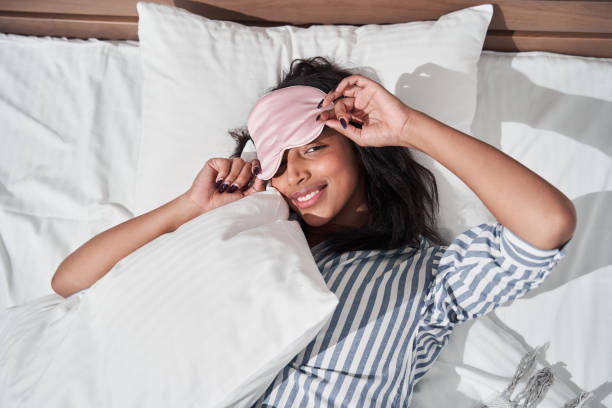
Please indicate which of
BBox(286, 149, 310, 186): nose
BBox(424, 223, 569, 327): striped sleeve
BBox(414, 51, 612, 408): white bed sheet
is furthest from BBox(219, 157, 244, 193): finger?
BBox(414, 51, 612, 408): white bed sheet

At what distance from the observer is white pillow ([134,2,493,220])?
1188 mm

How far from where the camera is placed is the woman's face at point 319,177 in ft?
3.26

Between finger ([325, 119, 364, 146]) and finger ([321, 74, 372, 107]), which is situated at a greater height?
finger ([321, 74, 372, 107])

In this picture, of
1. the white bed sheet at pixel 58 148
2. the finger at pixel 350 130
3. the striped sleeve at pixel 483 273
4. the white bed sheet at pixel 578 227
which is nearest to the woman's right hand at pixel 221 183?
the finger at pixel 350 130

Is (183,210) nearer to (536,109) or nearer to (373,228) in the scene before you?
(373,228)

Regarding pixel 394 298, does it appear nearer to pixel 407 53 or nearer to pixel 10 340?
pixel 407 53

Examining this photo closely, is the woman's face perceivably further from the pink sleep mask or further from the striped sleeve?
the striped sleeve

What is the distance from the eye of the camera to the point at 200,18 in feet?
4.19

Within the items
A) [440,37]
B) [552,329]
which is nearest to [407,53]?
[440,37]

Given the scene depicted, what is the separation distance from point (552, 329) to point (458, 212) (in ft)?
1.15

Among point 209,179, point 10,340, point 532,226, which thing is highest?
point 532,226

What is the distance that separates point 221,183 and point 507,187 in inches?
23.9

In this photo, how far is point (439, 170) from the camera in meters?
1.19

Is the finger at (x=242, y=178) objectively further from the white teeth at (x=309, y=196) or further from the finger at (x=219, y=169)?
the white teeth at (x=309, y=196)
